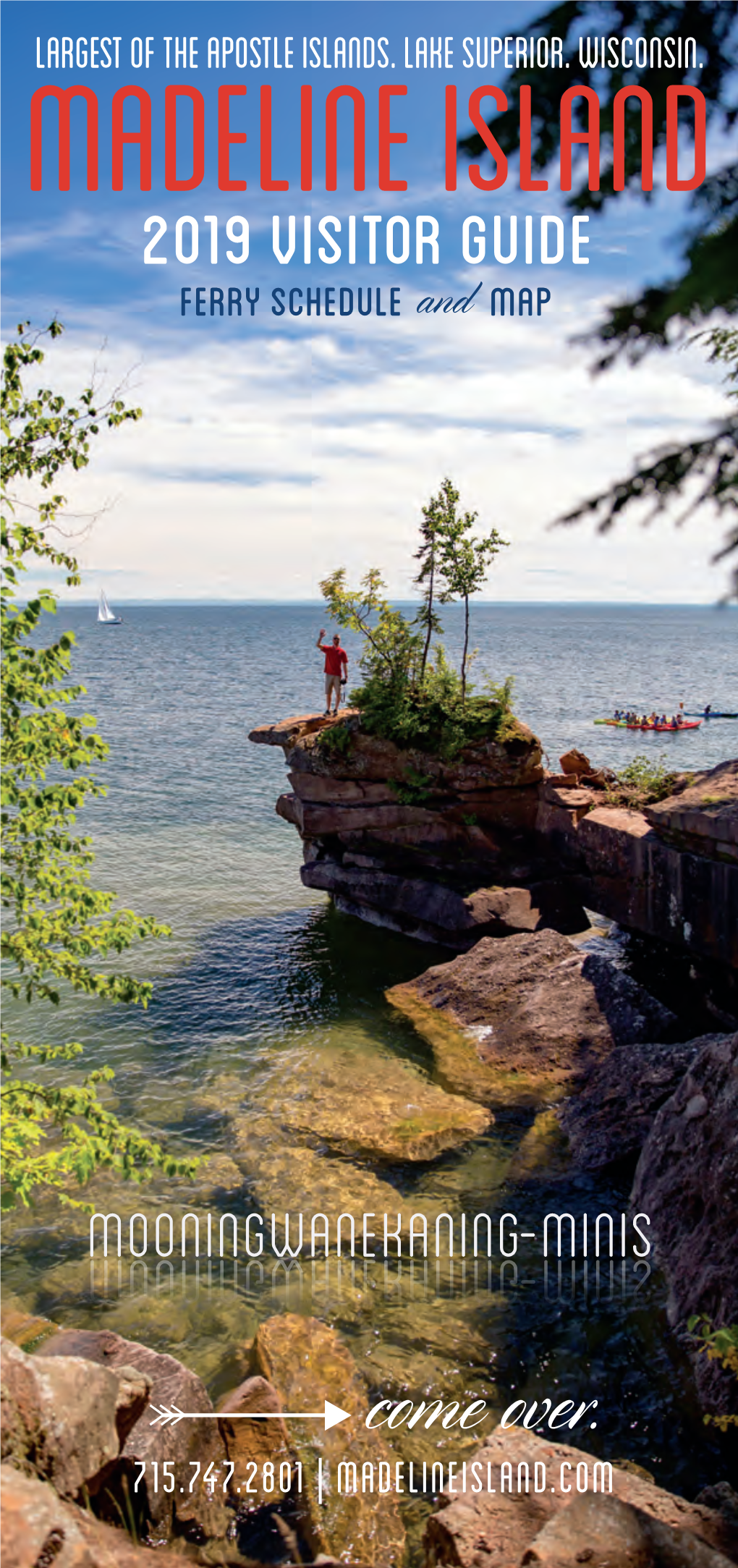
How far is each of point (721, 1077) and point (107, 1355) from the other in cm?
794

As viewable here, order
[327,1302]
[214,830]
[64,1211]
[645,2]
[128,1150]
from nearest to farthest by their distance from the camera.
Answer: [645,2], [128,1150], [327,1302], [64,1211], [214,830]

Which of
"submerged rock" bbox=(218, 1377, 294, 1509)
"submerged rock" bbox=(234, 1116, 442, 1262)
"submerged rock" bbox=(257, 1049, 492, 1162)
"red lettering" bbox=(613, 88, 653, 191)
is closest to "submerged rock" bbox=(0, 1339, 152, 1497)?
"submerged rock" bbox=(218, 1377, 294, 1509)

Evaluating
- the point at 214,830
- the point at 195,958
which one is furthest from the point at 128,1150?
the point at 214,830

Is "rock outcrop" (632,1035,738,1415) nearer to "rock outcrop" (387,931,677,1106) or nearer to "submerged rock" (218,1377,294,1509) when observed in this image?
"rock outcrop" (387,931,677,1106)

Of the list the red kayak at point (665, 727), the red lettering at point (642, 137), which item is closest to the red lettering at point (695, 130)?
the red lettering at point (642, 137)

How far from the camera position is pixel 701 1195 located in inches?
468

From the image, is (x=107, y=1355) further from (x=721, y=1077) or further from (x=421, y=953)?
(x=421, y=953)

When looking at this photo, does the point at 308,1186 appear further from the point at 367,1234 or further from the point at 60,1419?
the point at 60,1419

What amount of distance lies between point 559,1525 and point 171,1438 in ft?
12.3

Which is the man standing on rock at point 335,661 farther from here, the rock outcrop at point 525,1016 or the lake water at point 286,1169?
the rock outcrop at point 525,1016

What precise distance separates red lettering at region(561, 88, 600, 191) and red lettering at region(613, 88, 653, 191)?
4.6 inches

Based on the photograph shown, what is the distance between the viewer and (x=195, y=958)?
2488 centimetres

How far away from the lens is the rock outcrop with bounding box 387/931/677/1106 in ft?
58.8

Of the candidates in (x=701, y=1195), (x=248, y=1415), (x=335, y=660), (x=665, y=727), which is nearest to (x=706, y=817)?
(x=701, y=1195)
